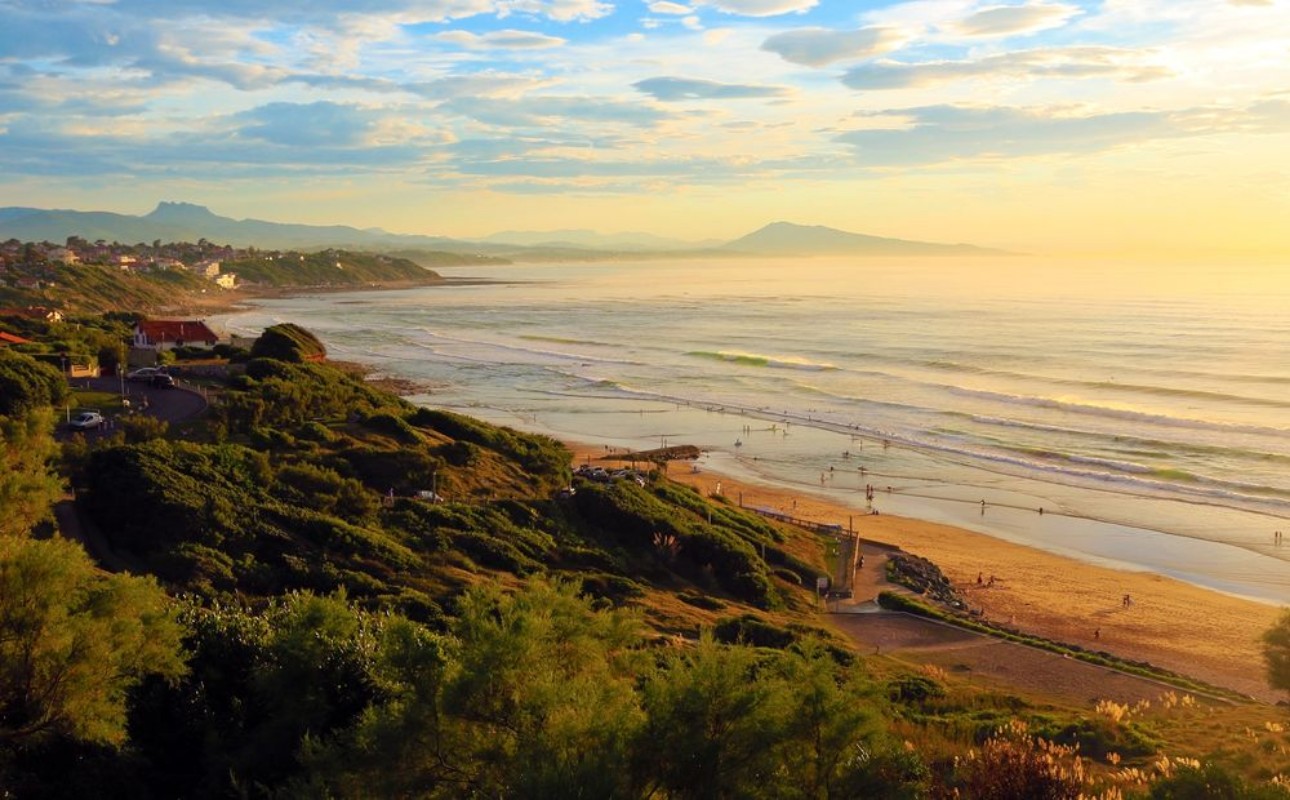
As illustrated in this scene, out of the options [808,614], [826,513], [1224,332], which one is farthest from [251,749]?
[1224,332]

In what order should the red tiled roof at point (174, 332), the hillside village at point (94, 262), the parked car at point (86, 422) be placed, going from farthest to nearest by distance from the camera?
the hillside village at point (94, 262) < the red tiled roof at point (174, 332) < the parked car at point (86, 422)

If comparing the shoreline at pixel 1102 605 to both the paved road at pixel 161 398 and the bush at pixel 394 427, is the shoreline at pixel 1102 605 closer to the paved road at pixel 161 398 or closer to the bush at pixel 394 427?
the bush at pixel 394 427

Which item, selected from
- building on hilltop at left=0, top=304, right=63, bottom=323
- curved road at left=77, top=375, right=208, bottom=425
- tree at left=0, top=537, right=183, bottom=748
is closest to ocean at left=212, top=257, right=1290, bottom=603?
curved road at left=77, top=375, right=208, bottom=425

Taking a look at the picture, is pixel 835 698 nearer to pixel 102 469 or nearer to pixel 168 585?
pixel 168 585

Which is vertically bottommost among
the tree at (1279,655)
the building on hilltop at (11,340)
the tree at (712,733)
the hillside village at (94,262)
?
the tree at (1279,655)

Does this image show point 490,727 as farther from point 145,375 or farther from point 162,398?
point 145,375

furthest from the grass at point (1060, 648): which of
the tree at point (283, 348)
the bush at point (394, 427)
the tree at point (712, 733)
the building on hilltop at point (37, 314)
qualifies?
the building on hilltop at point (37, 314)

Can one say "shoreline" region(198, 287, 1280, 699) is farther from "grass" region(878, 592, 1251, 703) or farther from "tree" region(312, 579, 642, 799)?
"tree" region(312, 579, 642, 799)
